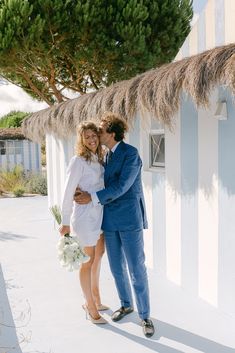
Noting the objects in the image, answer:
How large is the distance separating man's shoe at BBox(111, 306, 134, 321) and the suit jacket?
3.09ft

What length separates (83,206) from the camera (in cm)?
385

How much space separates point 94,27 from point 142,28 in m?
1.91

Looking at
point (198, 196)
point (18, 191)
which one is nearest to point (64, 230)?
point (198, 196)

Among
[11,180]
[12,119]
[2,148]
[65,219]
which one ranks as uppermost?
[12,119]

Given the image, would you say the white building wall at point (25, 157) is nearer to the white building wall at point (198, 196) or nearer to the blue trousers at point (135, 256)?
the white building wall at point (198, 196)

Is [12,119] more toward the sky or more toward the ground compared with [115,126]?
more toward the sky

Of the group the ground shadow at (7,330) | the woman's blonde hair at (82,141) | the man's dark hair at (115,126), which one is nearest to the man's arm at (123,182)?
the man's dark hair at (115,126)

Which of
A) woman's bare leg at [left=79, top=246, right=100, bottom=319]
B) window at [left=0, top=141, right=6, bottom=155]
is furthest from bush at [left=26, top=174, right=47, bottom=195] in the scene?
woman's bare leg at [left=79, top=246, right=100, bottom=319]

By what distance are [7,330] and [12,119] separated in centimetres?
4217

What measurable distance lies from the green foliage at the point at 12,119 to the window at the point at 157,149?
36.9m

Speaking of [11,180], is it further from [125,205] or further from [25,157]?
[125,205]

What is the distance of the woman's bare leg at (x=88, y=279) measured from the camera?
394 centimetres

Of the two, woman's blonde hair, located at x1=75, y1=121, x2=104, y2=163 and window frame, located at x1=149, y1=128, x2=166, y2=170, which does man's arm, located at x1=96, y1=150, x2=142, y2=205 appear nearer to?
woman's blonde hair, located at x1=75, y1=121, x2=104, y2=163

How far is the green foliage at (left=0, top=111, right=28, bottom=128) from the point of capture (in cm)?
4312
